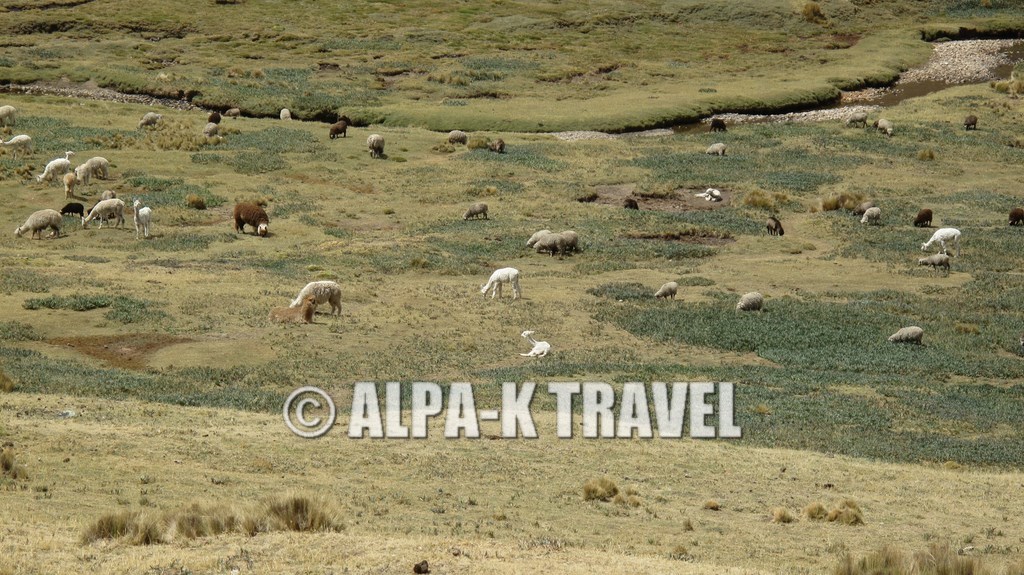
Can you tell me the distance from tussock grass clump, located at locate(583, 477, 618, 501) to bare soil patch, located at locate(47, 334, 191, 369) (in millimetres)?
14116

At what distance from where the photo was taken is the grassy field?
1672 centimetres

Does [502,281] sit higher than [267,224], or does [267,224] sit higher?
[267,224]

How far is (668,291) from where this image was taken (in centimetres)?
3838

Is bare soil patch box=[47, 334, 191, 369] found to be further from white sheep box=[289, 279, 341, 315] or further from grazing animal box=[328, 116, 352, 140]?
grazing animal box=[328, 116, 352, 140]

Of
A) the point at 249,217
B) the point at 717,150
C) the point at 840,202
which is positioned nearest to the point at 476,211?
the point at 249,217

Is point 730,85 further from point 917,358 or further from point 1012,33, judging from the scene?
point 917,358

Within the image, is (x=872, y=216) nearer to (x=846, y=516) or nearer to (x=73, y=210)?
(x=73, y=210)

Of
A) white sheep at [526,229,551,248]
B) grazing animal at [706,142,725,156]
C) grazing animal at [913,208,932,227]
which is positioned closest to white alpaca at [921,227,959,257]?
grazing animal at [913,208,932,227]

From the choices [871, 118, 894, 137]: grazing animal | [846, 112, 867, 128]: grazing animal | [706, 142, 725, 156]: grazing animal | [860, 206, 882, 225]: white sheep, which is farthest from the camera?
[846, 112, 867, 128]: grazing animal

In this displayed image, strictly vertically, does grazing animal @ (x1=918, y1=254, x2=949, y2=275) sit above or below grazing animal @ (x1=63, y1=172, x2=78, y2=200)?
below

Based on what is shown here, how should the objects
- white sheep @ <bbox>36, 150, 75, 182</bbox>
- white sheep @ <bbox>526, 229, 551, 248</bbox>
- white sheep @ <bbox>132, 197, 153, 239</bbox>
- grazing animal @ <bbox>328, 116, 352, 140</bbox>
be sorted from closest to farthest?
white sheep @ <bbox>132, 197, 153, 239</bbox> → white sheep @ <bbox>526, 229, 551, 248</bbox> → white sheep @ <bbox>36, 150, 75, 182</bbox> → grazing animal @ <bbox>328, 116, 352, 140</bbox>

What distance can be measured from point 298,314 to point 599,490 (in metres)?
16.1

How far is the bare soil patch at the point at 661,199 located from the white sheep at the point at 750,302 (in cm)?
1636

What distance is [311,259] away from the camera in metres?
42.2
